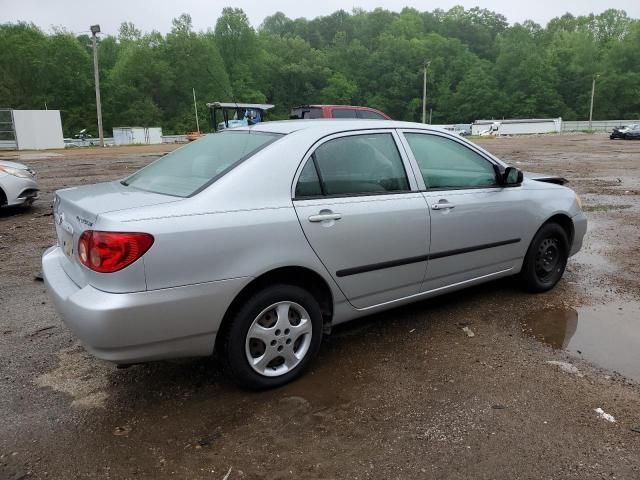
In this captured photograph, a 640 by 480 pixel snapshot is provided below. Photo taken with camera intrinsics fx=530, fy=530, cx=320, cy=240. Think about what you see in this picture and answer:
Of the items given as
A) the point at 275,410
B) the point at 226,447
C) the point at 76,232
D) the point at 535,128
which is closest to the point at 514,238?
the point at 275,410

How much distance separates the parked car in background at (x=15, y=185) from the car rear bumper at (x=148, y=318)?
6.85 meters

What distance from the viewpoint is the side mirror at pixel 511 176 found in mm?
4344

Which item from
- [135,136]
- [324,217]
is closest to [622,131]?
[135,136]

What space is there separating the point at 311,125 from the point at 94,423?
7.41 ft

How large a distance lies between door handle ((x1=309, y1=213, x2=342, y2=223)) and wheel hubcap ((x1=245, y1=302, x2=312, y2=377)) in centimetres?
52

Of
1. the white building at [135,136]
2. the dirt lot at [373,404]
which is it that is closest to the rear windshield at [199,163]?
the dirt lot at [373,404]

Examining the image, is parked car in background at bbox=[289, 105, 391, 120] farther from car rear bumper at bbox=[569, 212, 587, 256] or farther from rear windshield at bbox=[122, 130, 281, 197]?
rear windshield at bbox=[122, 130, 281, 197]

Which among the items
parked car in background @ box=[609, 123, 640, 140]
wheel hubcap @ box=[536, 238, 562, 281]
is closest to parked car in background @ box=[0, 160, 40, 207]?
wheel hubcap @ box=[536, 238, 562, 281]

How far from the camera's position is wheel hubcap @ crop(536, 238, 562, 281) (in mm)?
4750

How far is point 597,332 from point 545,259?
962 millimetres

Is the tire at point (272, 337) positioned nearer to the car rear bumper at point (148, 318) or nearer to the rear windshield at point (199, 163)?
the car rear bumper at point (148, 318)

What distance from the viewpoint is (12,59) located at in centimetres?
7294

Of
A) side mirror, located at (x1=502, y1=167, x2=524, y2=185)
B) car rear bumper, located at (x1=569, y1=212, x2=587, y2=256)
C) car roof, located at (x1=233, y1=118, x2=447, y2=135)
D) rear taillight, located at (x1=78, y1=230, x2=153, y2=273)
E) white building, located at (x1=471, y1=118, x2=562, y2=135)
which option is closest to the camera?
rear taillight, located at (x1=78, y1=230, x2=153, y2=273)

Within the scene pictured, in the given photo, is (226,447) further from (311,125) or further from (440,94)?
(440,94)
